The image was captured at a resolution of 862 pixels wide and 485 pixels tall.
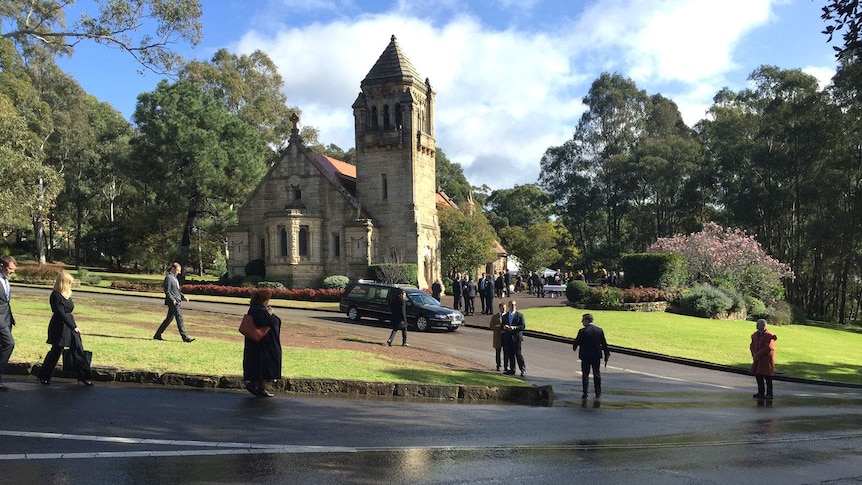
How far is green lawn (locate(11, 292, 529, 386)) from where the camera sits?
10.5 meters

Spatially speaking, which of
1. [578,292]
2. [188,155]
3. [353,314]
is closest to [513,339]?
[353,314]

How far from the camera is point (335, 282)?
3866cm

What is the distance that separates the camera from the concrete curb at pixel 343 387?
959 centimetres

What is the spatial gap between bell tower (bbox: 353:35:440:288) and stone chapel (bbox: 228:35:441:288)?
65mm

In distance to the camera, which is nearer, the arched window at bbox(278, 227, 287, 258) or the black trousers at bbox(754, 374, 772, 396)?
the black trousers at bbox(754, 374, 772, 396)

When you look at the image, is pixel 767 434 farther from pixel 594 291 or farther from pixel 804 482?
pixel 594 291

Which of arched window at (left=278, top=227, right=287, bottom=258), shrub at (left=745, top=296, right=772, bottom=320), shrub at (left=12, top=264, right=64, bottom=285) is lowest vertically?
shrub at (left=745, top=296, right=772, bottom=320)

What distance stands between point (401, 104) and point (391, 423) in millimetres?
34671

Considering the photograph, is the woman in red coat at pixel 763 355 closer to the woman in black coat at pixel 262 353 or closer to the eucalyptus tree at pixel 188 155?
the woman in black coat at pixel 262 353

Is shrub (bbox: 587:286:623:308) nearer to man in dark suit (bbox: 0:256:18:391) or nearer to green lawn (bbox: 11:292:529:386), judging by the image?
green lawn (bbox: 11:292:529:386)

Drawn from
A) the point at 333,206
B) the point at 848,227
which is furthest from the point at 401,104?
the point at 848,227

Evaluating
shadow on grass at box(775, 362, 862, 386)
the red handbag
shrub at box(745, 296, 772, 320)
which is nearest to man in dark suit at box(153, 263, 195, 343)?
the red handbag

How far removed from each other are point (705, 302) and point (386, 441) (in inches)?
1117

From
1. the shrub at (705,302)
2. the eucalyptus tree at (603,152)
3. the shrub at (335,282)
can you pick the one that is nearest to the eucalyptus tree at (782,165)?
the eucalyptus tree at (603,152)
